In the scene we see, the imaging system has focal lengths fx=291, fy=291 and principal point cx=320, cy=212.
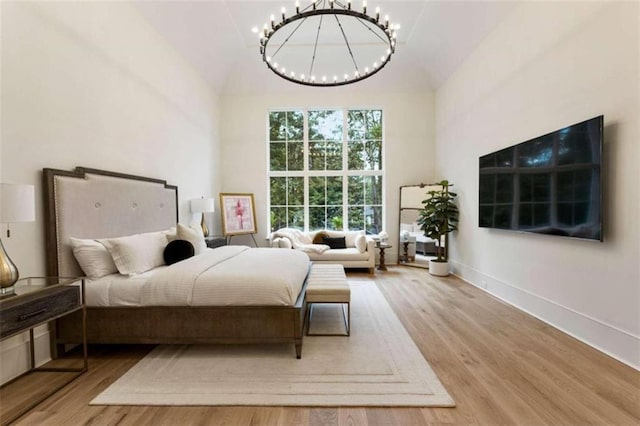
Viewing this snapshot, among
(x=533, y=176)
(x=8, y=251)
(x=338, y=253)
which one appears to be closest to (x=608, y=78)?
(x=533, y=176)

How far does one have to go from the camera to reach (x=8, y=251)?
209 centimetres

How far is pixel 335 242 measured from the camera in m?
5.91

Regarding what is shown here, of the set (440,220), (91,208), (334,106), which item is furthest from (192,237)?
(334,106)

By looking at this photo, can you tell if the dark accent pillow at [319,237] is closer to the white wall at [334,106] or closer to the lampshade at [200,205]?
the white wall at [334,106]

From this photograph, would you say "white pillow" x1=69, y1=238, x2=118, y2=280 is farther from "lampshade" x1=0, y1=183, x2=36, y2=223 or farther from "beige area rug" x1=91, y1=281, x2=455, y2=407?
"beige area rug" x1=91, y1=281, x2=455, y2=407

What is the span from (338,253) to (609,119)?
158 inches

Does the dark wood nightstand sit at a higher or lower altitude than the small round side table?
higher

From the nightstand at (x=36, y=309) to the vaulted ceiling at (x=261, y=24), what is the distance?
11.0ft

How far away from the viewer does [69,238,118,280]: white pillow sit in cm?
246

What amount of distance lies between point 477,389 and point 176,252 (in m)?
2.90

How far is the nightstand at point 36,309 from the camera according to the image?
65.4 inches

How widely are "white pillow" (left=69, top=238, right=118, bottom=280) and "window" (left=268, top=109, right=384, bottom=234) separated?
13.4 ft

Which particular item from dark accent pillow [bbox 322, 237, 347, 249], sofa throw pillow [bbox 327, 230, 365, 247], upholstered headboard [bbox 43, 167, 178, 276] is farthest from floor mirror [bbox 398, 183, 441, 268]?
upholstered headboard [bbox 43, 167, 178, 276]

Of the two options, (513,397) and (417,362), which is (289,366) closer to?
(417,362)
